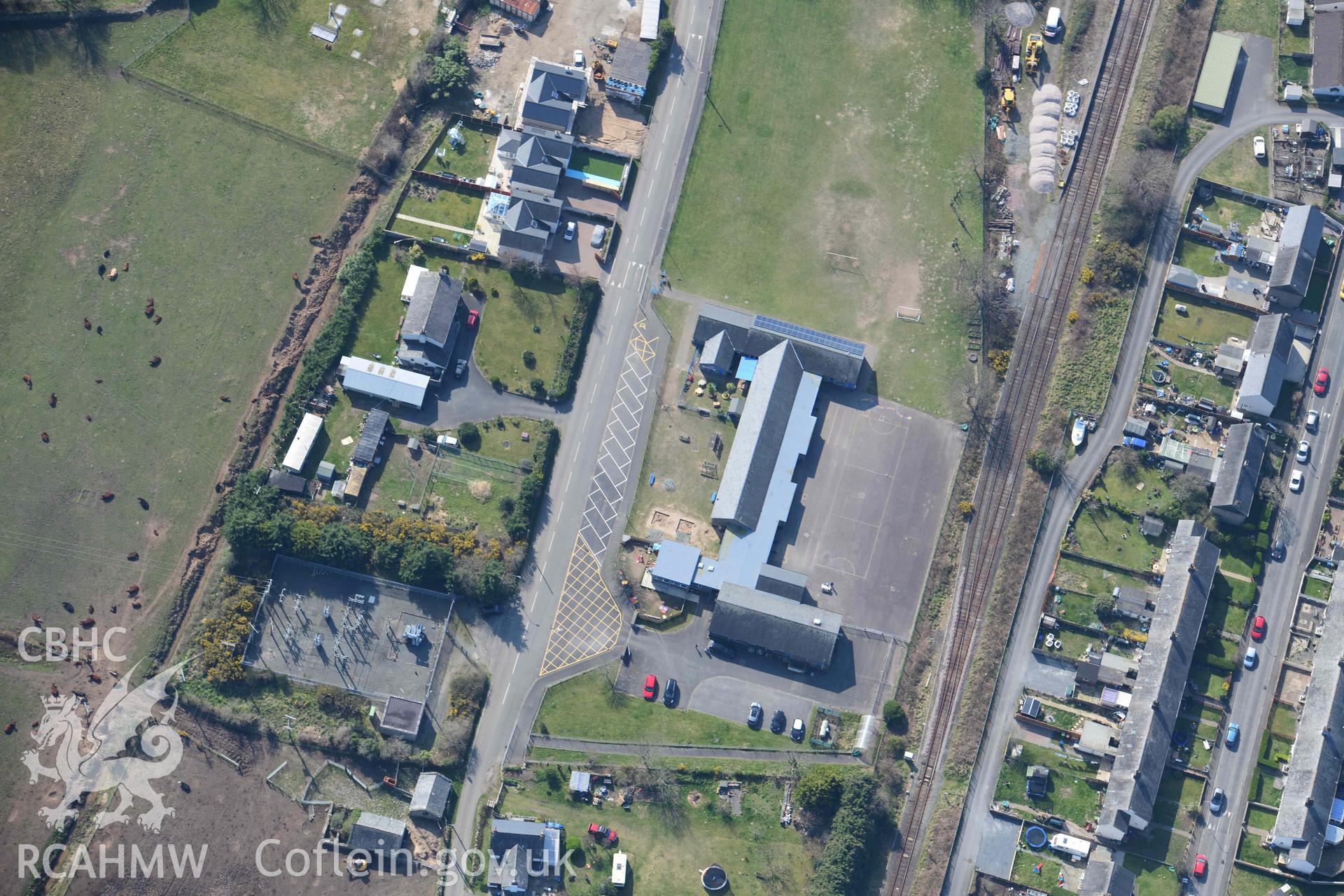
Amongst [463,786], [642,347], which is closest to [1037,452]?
[642,347]

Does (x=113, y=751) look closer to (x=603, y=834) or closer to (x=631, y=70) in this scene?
(x=603, y=834)

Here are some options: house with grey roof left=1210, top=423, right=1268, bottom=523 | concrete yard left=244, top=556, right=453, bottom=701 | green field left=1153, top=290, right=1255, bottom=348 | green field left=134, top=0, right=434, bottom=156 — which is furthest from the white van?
concrete yard left=244, top=556, right=453, bottom=701

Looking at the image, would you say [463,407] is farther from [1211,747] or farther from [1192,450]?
[1211,747]

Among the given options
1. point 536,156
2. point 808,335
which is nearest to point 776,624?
point 808,335

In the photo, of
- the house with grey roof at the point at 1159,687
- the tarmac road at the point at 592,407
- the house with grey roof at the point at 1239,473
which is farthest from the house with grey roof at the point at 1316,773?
the tarmac road at the point at 592,407

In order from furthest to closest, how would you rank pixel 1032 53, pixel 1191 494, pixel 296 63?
1. pixel 296 63
2. pixel 1032 53
3. pixel 1191 494

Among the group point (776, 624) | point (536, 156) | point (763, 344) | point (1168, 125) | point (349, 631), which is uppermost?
point (1168, 125)
